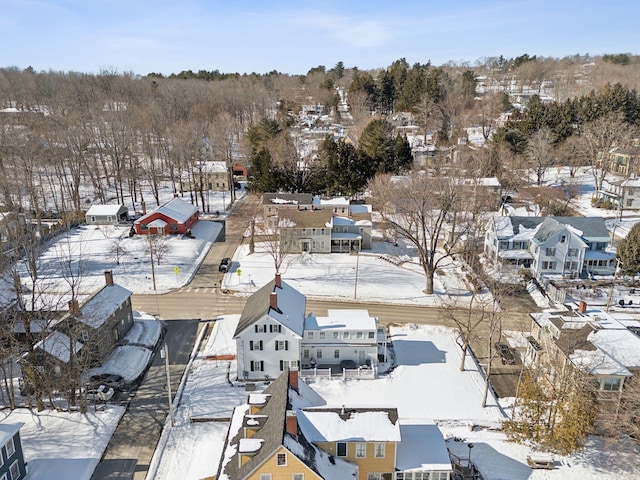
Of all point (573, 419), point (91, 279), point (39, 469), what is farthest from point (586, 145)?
point (39, 469)

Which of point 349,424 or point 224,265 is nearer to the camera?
point 349,424

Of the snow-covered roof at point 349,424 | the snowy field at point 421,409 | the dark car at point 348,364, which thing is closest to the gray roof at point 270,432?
the snow-covered roof at point 349,424

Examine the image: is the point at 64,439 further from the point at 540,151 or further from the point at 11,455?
the point at 540,151

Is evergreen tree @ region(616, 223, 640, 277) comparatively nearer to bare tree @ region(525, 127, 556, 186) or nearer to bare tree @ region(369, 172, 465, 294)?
bare tree @ region(369, 172, 465, 294)

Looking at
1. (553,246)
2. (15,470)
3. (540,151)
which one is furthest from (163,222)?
(540,151)

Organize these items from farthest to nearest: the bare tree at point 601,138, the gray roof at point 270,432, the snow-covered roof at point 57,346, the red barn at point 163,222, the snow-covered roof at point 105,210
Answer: the bare tree at point 601,138, the snow-covered roof at point 105,210, the red barn at point 163,222, the snow-covered roof at point 57,346, the gray roof at point 270,432

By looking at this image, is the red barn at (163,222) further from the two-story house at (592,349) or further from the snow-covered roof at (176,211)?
the two-story house at (592,349)
